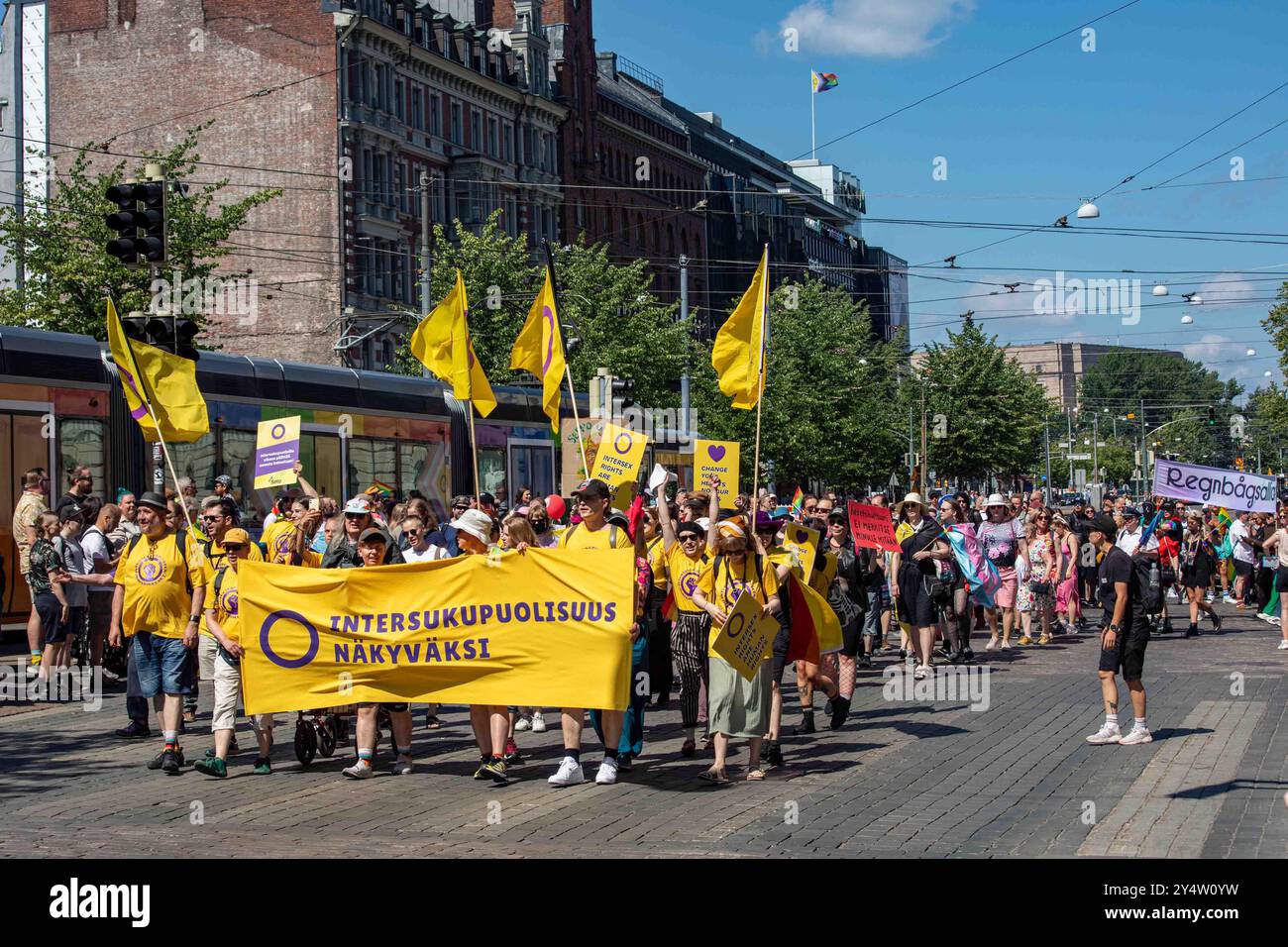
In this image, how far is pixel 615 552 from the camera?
33.6 feet

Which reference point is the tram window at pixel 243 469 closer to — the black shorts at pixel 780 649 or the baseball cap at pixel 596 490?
the baseball cap at pixel 596 490

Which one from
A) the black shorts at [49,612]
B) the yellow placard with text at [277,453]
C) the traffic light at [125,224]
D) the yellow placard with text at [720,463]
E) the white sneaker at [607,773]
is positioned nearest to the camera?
the white sneaker at [607,773]

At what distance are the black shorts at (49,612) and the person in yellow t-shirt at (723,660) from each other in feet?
24.8

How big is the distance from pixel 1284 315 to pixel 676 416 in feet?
59.5

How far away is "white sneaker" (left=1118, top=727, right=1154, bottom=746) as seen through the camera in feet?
39.5

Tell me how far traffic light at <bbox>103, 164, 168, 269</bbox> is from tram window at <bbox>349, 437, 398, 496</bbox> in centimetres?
869

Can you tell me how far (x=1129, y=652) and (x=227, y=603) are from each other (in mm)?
6203

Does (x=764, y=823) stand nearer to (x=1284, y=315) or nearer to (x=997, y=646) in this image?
(x=997, y=646)

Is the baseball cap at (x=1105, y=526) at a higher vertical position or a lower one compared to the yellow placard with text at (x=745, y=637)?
higher

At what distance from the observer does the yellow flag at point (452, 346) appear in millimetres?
17594

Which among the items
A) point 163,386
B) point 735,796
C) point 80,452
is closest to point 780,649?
point 735,796

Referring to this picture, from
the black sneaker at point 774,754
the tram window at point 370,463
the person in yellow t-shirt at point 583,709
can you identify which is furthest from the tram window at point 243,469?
the black sneaker at point 774,754

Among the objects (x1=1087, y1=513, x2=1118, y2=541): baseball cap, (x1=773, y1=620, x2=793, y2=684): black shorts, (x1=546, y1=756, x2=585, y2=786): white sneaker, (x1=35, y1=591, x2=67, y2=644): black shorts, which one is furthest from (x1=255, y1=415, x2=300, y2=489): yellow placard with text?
(x1=1087, y1=513, x2=1118, y2=541): baseball cap

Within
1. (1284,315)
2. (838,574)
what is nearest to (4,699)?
(838,574)
